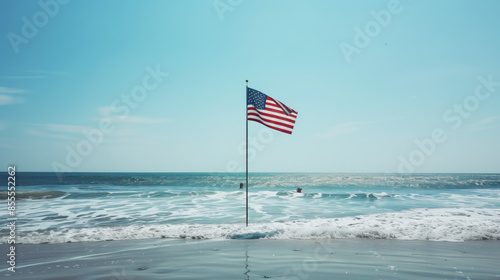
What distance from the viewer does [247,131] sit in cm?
1141

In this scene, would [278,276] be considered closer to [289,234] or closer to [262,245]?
[262,245]

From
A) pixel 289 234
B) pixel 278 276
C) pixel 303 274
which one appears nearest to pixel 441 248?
pixel 289 234

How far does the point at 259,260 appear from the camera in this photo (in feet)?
25.0

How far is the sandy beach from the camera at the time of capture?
6500mm

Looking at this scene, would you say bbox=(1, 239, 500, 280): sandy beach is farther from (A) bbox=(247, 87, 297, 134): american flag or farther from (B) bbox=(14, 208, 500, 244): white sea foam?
(A) bbox=(247, 87, 297, 134): american flag

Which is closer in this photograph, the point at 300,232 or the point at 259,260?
the point at 259,260

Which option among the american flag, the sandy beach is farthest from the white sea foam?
the american flag

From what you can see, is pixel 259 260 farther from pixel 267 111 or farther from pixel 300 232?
pixel 267 111

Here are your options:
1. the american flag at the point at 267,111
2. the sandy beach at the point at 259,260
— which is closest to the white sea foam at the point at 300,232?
the sandy beach at the point at 259,260

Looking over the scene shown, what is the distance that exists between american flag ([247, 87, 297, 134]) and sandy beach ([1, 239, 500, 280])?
4.90m

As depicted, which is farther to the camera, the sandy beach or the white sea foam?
the white sea foam

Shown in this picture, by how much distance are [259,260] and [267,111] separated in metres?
6.24

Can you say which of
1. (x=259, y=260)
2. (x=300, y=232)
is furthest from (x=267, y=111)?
(x=259, y=260)

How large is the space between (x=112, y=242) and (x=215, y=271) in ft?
20.0
